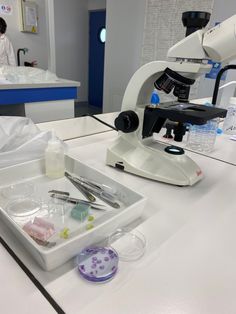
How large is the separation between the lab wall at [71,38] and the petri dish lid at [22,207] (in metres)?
4.45

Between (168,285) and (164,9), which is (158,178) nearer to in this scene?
(168,285)

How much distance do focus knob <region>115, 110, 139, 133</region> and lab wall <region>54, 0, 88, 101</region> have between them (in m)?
4.24

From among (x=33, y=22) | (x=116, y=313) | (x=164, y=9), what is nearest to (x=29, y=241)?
(x=116, y=313)

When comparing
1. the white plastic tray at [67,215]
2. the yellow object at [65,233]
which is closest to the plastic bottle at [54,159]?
the white plastic tray at [67,215]

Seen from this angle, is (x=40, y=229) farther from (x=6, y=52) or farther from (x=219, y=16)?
(x=6, y=52)

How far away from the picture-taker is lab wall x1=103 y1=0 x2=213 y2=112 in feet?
10.4

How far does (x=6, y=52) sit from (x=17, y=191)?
317 cm

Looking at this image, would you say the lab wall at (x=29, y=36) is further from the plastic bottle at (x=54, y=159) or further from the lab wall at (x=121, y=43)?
the plastic bottle at (x=54, y=159)

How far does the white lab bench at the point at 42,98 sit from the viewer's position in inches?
73.2

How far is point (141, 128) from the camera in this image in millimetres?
742

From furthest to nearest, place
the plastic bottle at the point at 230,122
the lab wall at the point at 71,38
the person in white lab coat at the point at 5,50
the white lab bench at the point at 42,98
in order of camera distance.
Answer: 1. the lab wall at the point at 71,38
2. the person in white lab coat at the point at 5,50
3. the white lab bench at the point at 42,98
4. the plastic bottle at the point at 230,122

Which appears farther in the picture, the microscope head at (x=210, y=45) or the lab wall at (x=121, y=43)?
the lab wall at (x=121, y=43)

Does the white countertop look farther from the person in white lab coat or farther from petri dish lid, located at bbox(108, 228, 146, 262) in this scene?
the person in white lab coat

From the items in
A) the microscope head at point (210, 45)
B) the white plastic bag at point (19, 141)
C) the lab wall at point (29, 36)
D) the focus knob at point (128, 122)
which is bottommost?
the white plastic bag at point (19, 141)
